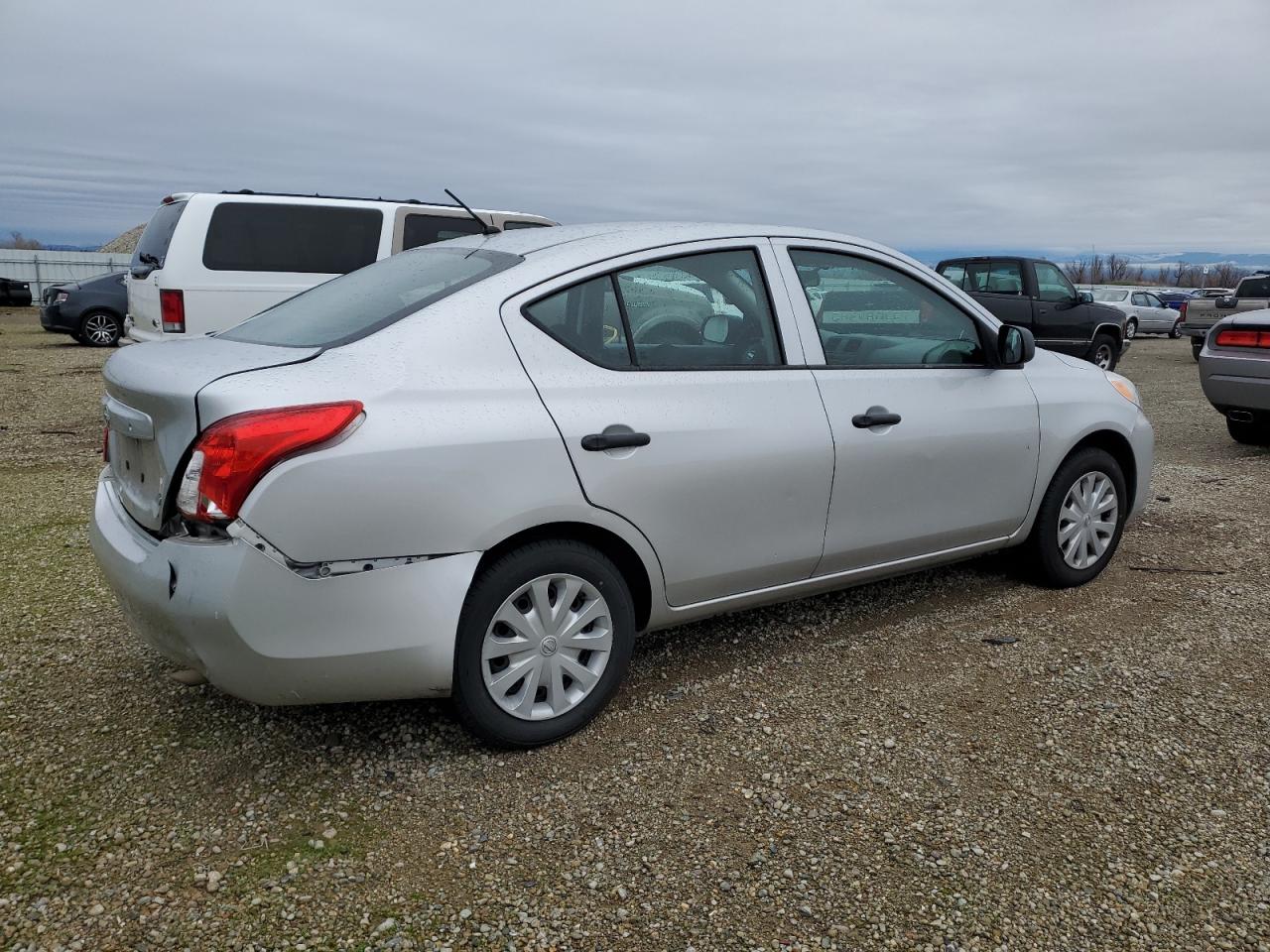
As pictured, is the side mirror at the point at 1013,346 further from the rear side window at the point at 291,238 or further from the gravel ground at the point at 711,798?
the rear side window at the point at 291,238

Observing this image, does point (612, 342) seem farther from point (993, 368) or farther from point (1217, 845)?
point (1217, 845)

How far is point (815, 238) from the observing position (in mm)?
3834

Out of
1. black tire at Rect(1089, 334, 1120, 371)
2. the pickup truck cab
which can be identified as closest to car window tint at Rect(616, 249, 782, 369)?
black tire at Rect(1089, 334, 1120, 371)

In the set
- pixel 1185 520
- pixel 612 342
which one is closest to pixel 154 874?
pixel 612 342

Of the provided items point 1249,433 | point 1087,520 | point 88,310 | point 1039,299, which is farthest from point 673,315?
point 88,310

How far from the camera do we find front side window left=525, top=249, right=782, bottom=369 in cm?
317

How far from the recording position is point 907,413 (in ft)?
12.5

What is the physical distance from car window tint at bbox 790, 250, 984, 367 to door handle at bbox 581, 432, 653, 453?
3.13ft

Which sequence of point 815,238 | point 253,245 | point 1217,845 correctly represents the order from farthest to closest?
point 253,245 → point 815,238 → point 1217,845

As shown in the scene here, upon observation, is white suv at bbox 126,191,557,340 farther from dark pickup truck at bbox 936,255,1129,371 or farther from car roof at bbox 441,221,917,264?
dark pickup truck at bbox 936,255,1129,371

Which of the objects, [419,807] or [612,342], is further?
[612,342]

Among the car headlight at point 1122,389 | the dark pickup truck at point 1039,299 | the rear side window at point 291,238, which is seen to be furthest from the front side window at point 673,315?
the dark pickup truck at point 1039,299

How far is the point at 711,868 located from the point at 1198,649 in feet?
8.26

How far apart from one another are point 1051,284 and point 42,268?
114 ft
